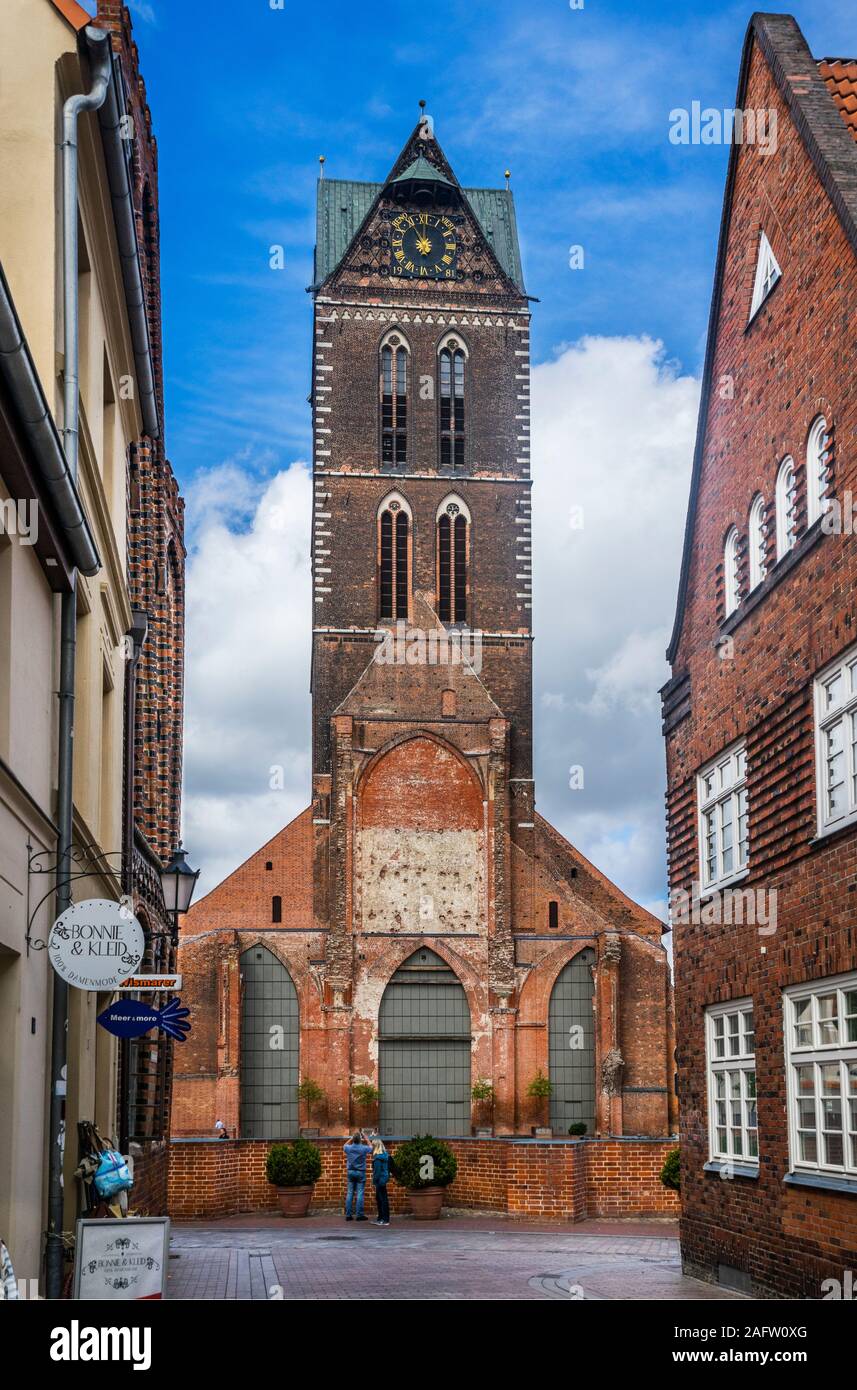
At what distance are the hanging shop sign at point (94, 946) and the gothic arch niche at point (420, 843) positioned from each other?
3572 cm

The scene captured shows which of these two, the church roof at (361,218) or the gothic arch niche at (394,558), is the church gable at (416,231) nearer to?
the church roof at (361,218)

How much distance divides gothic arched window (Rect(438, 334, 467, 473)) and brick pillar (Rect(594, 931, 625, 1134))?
15916mm

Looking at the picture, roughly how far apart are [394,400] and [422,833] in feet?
46.7

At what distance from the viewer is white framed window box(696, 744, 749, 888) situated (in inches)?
651

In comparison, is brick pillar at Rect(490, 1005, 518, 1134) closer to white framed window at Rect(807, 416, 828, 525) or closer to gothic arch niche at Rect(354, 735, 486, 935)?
gothic arch niche at Rect(354, 735, 486, 935)

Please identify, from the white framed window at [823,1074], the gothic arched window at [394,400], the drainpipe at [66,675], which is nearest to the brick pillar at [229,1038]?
the gothic arched window at [394,400]

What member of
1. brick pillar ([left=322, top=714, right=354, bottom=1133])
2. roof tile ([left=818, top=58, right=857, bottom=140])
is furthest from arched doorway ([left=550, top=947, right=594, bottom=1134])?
roof tile ([left=818, top=58, right=857, bottom=140])

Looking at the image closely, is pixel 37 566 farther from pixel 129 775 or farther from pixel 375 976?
pixel 375 976

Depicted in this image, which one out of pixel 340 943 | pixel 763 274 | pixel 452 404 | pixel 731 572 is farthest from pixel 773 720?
pixel 452 404

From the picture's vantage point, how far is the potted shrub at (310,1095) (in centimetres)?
4500

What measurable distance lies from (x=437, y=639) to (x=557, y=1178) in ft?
82.2

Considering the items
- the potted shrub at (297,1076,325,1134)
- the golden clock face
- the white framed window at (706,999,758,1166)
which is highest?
the golden clock face

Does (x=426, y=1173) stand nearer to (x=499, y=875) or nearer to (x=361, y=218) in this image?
(x=499, y=875)

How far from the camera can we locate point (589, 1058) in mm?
46406
